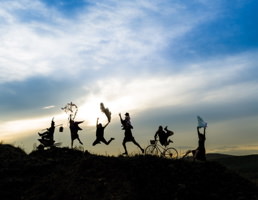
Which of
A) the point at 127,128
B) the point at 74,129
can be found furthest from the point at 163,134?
the point at 74,129

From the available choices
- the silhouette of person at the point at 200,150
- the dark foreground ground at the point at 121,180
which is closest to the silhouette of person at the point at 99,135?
the dark foreground ground at the point at 121,180

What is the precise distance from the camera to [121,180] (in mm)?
17578

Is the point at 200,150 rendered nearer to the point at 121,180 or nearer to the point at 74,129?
the point at 121,180

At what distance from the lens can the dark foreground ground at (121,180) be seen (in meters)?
16.9

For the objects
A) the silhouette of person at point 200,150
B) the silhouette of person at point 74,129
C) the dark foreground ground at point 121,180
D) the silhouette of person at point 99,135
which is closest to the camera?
the dark foreground ground at point 121,180

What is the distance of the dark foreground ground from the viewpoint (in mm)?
16922

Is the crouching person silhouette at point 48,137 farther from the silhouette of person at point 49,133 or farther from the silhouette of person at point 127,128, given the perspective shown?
the silhouette of person at point 127,128

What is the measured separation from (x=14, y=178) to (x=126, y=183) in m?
6.24

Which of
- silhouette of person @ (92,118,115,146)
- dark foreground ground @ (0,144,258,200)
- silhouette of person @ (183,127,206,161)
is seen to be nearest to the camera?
dark foreground ground @ (0,144,258,200)

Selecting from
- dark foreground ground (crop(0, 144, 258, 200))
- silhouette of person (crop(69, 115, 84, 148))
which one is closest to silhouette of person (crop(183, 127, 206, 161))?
dark foreground ground (crop(0, 144, 258, 200))

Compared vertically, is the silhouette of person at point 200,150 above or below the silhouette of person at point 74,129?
below

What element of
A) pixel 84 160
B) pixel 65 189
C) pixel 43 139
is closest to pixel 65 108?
pixel 43 139

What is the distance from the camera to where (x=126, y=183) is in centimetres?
1730

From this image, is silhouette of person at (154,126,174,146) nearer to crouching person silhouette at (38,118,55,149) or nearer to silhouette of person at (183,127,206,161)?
silhouette of person at (183,127,206,161)
